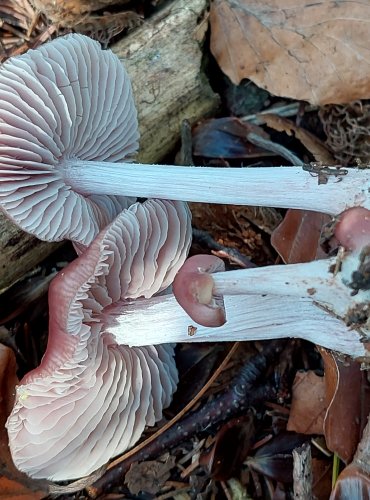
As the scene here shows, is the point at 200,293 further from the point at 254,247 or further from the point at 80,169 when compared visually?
the point at 254,247

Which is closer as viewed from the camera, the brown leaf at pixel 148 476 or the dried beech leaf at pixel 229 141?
the brown leaf at pixel 148 476

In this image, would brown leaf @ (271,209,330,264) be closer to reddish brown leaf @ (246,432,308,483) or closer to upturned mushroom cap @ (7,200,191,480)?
upturned mushroom cap @ (7,200,191,480)

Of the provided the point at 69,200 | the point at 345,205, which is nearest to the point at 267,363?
the point at 345,205

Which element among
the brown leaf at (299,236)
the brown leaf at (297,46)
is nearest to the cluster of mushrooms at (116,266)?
the brown leaf at (299,236)

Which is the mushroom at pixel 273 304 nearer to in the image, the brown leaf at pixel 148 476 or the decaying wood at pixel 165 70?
the brown leaf at pixel 148 476

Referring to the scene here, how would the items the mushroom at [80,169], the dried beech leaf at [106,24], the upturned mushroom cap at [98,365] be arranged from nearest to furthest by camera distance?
the mushroom at [80,169]
the upturned mushroom cap at [98,365]
the dried beech leaf at [106,24]

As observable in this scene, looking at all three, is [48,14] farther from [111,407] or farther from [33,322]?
[111,407]

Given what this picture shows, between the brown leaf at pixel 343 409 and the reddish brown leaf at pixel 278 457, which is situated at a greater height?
the brown leaf at pixel 343 409

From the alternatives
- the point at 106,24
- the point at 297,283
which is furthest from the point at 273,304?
the point at 106,24
